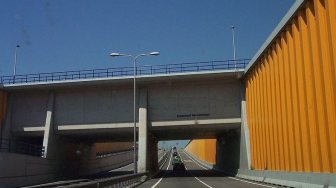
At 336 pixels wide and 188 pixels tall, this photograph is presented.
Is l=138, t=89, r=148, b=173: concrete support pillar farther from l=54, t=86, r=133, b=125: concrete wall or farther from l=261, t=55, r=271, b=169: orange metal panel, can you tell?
l=261, t=55, r=271, b=169: orange metal panel

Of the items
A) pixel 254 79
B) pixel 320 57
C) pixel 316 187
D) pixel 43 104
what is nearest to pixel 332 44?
pixel 320 57

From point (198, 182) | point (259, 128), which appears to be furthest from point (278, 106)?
point (198, 182)

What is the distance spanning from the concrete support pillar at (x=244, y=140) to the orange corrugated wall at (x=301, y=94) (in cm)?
415

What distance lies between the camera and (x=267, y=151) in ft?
108

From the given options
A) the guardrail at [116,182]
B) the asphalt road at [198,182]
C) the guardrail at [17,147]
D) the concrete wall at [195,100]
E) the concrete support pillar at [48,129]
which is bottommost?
the asphalt road at [198,182]

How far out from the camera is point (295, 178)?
80.1 ft

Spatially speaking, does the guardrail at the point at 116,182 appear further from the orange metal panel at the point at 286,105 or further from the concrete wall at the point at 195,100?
the orange metal panel at the point at 286,105

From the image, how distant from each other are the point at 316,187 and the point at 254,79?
17856mm

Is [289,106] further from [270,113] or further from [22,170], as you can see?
[22,170]

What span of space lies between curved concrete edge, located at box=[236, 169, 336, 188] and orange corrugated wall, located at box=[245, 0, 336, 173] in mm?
468

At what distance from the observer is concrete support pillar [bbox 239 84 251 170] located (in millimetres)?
39750

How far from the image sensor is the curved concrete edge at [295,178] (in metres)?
19.3

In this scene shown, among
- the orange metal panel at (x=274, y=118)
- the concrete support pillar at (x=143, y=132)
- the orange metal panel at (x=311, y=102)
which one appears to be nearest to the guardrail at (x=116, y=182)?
the concrete support pillar at (x=143, y=132)

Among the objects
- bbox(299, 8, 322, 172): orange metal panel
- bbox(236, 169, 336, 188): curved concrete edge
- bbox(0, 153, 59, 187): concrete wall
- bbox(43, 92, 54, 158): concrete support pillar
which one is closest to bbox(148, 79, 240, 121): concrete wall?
bbox(236, 169, 336, 188): curved concrete edge
